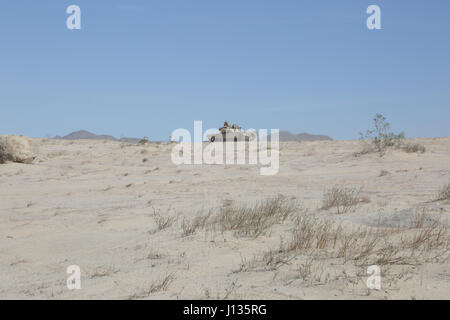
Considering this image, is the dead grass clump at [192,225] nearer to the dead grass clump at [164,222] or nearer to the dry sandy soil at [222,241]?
the dry sandy soil at [222,241]

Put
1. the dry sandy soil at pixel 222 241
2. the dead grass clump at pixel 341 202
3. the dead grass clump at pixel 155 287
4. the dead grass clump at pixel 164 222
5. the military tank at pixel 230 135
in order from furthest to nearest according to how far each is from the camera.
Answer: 1. the military tank at pixel 230 135
2. the dead grass clump at pixel 341 202
3. the dead grass clump at pixel 164 222
4. the dry sandy soil at pixel 222 241
5. the dead grass clump at pixel 155 287

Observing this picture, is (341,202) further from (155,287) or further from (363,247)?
(155,287)

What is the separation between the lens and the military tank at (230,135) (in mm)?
25025

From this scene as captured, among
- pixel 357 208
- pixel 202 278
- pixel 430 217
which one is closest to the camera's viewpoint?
pixel 202 278

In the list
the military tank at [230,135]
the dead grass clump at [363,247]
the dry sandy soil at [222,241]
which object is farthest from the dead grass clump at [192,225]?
the military tank at [230,135]

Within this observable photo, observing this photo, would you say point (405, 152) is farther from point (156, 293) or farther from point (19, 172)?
point (156, 293)

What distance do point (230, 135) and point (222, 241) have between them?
20.4 metres

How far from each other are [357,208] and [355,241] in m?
2.16

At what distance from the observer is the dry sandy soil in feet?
11.2

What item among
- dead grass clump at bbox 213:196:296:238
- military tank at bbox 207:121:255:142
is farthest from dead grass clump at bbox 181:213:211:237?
military tank at bbox 207:121:255:142

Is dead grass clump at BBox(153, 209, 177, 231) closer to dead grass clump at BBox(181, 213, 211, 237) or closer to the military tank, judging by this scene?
dead grass clump at BBox(181, 213, 211, 237)

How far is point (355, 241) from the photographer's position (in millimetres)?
4250

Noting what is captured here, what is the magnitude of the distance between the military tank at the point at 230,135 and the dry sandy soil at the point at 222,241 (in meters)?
15.1
